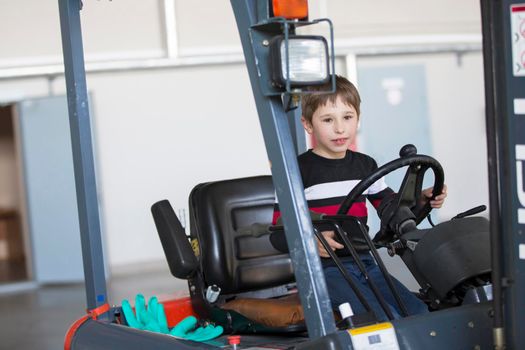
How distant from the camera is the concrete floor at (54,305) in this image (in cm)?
663

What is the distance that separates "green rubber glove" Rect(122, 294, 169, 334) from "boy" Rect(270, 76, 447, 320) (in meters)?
0.68

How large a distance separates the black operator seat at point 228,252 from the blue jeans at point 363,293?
0.41 metres

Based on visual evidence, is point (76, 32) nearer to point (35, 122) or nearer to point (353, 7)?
point (35, 122)

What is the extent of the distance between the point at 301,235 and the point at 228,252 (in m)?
1.28

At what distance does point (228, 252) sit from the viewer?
3502 millimetres

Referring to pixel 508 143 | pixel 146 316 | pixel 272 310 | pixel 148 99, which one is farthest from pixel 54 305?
pixel 508 143

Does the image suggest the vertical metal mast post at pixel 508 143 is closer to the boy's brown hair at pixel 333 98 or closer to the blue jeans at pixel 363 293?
the blue jeans at pixel 363 293

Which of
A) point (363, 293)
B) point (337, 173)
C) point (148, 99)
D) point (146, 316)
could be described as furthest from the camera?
point (148, 99)

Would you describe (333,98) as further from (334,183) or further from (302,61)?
(302,61)

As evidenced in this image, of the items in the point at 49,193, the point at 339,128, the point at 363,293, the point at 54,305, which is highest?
the point at 339,128

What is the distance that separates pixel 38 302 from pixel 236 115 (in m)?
3.35

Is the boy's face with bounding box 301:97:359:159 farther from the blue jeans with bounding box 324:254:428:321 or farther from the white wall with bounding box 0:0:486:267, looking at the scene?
the white wall with bounding box 0:0:486:267

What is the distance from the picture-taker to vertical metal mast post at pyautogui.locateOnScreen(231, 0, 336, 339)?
2242 millimetres

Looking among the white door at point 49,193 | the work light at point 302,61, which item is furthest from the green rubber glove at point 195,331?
the white door at point 49,193
